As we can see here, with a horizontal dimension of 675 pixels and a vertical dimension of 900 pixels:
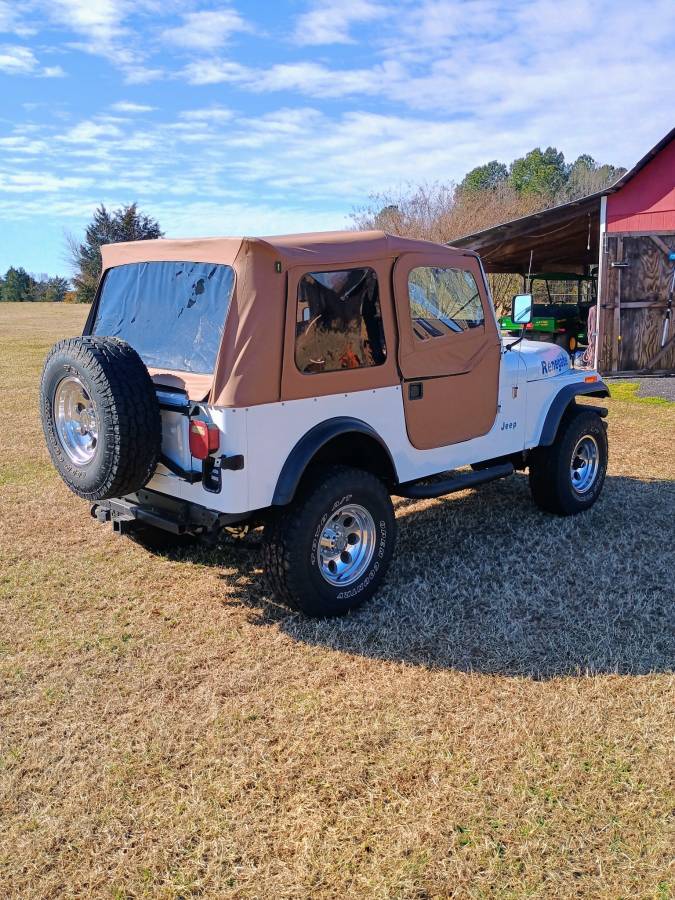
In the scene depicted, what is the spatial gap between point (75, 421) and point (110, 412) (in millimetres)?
612

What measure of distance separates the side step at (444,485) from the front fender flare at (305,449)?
28.4 inches

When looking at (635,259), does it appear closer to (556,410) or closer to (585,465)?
(585,465)

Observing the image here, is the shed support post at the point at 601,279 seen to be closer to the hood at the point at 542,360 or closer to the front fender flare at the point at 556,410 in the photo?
the hood at the point at 542,360

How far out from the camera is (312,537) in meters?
4.14

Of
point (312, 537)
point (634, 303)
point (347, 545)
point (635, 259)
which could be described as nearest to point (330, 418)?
point (312, 537)

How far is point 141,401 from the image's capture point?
3.86 metres

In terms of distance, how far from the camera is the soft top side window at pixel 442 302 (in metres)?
4.73

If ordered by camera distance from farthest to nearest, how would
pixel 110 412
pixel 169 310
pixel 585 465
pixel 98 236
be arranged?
pixel 98 236 < pixel 585 465 < pixel 169 310 < pixel 110 412

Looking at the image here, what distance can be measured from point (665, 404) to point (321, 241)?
28.1 feet

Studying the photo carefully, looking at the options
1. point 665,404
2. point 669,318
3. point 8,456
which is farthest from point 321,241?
point 669,318

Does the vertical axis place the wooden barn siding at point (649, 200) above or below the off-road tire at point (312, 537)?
above

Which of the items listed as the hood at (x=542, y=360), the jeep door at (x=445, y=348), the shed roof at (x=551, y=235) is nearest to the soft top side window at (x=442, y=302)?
the jeep door at (x=445, y=348)

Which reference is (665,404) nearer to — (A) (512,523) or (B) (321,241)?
(A) (512,523)

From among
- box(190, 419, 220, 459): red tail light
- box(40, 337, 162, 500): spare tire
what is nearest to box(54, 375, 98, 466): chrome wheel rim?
box(40, 337, 162, 500): spare tire
